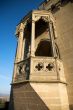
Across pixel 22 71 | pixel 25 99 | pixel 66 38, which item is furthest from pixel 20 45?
pixel 25 99

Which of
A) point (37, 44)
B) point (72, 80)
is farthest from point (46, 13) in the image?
point (72, 80)

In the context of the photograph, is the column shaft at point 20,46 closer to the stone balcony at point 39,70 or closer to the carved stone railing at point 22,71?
the carved stone railing at point 22,71

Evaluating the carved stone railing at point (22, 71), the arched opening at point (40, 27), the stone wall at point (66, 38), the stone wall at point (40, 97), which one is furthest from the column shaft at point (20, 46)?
the stone wall at point (66, 38)

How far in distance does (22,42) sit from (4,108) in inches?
197

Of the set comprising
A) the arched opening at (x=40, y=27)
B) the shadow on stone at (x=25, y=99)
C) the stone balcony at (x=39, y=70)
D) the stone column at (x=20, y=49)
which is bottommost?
the shadow on stone at (x=25, y=99)

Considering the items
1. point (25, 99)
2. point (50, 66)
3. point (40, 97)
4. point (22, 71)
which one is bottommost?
point (25, 99)

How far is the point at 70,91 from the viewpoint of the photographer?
6992 millimetres

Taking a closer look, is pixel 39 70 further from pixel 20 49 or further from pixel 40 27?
pixel 40 27

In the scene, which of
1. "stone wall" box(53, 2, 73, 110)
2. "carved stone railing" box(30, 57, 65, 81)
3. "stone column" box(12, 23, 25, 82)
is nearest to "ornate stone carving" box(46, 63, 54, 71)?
"carved stone railing" box(30, 57, 65, 81)

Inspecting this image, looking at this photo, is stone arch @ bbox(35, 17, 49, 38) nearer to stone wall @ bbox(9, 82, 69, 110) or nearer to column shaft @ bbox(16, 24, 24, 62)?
column shaft @ bbox(16, 24, 24, 62)

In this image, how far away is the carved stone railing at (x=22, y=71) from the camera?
6742 millimetres

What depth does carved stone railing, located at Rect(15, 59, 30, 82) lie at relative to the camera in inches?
265

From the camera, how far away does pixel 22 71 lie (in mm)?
7016

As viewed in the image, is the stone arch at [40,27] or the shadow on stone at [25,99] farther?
the stone arch at [40,27]
